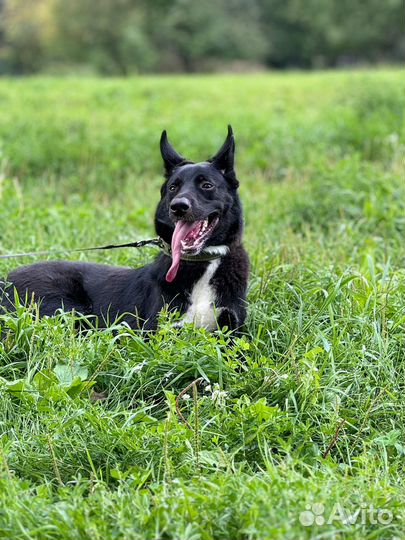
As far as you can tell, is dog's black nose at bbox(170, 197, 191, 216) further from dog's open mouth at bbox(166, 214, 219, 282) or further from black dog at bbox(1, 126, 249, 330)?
dog's open mouth at bbox(166, 214, 219, 282)

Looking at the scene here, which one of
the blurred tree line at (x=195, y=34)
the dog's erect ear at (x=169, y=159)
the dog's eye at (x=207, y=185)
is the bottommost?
the blurred tree line at (x=195, y=34)

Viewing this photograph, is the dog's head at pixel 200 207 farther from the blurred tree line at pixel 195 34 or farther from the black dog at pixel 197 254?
the blurred tree line at pixel 195 34

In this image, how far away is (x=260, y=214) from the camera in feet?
25.9

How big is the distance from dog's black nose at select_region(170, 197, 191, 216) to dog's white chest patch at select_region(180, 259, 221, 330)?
0.44m

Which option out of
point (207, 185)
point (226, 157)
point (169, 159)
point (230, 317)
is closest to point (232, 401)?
point (230, 317)

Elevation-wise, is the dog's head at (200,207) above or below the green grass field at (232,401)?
above

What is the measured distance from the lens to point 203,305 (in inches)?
185

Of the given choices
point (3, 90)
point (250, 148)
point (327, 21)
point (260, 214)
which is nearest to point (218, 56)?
point (327, 21)

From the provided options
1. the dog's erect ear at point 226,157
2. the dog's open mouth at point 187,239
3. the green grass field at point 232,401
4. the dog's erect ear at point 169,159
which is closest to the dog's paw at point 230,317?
the green grass field at point 232,401

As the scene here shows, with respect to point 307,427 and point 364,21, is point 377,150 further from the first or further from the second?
point 364,21

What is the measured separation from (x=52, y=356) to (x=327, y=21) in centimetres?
5068

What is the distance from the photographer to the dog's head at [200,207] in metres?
4.56

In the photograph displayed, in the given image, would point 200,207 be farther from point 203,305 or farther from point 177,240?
point 203,305

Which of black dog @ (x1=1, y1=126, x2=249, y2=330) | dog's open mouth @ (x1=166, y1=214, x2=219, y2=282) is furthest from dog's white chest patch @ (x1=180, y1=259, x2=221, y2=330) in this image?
dog's open mouth @ (x1=166, y1=214, x2=219, y2=282)
